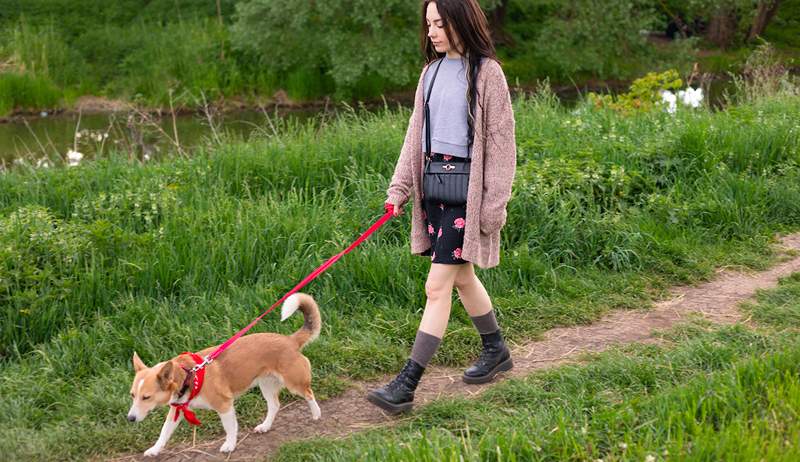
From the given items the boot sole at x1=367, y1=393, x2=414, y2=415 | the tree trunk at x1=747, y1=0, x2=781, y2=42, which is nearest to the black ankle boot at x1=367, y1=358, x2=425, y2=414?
the boot sole at x1=367, y1=393, x2=414, y2=415

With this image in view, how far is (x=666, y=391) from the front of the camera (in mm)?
4160

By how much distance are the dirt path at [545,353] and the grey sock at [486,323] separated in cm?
28

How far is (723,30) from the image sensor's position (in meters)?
25.7

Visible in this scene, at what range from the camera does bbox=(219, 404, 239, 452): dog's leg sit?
4.10 meters

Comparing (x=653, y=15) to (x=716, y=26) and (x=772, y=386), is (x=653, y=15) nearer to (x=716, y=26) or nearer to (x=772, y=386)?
(x=716, y=26)

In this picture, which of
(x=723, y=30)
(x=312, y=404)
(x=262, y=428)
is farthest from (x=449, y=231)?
(x=723, y=30)

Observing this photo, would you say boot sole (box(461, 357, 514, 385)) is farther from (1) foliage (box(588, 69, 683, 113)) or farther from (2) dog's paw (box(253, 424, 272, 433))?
(1) foliage (box(588, 69, 683, 113))

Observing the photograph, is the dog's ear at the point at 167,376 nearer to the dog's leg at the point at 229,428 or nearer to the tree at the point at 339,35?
the dog's leg at the point at 229,428

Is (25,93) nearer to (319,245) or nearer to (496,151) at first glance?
(319,245)

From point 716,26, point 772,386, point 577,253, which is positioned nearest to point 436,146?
point 772,386

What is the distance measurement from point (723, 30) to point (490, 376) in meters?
23.4

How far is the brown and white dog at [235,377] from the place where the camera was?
3789mm

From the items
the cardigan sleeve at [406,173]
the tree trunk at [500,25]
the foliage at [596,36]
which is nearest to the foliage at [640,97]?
the cardigan sleeve at [406,173]

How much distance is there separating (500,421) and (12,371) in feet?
8.70
